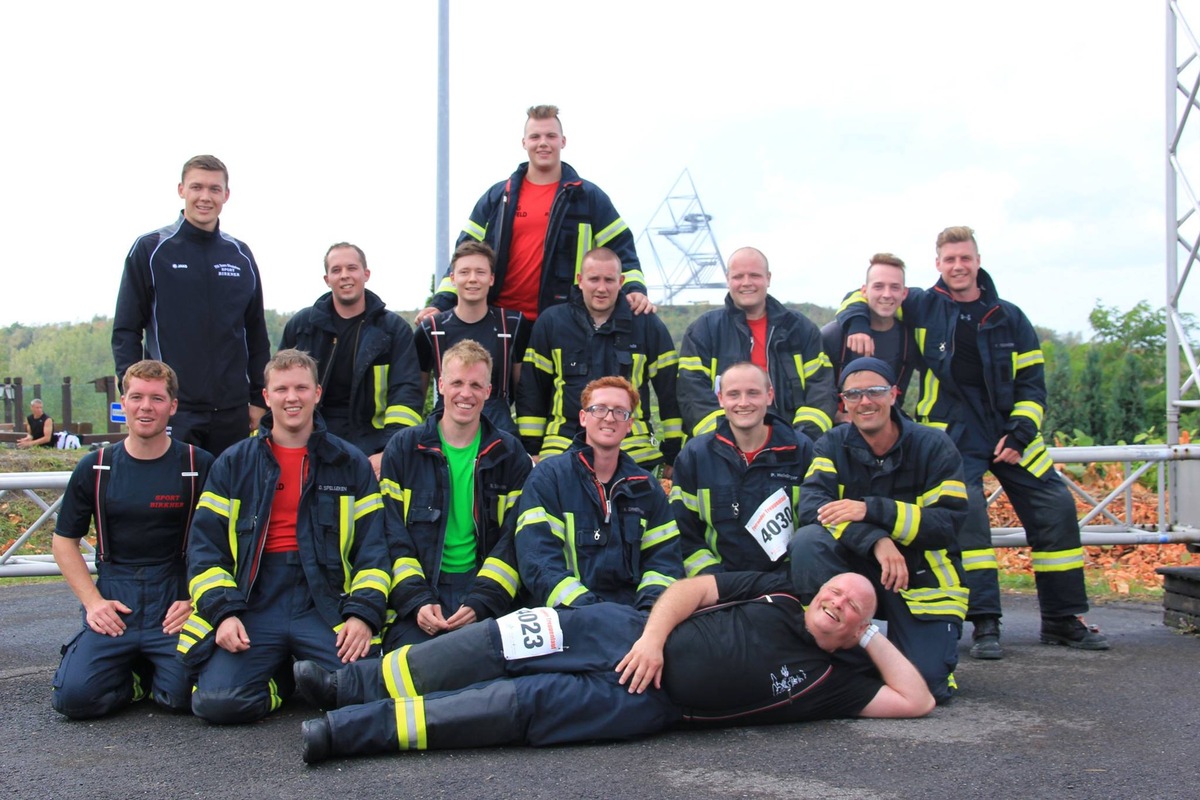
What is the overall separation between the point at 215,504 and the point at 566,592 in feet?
5.26

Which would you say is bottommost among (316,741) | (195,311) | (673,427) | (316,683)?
(316,741)

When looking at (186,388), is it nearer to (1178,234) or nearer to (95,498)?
(95,498)

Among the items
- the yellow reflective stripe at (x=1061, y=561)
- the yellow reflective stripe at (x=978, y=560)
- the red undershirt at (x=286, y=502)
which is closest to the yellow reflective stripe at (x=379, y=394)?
the red undershirt at (x=286, y=502)

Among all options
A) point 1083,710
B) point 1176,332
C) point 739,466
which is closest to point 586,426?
point 739,466

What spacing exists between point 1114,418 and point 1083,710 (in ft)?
48.2

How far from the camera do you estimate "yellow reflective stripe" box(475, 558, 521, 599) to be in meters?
4.67

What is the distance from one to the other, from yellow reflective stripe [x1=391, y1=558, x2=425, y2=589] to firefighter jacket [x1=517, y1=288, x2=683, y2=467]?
1182 millimetres

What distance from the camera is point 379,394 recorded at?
5824mm

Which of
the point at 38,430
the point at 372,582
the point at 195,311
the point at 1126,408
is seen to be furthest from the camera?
the point at 1126,408

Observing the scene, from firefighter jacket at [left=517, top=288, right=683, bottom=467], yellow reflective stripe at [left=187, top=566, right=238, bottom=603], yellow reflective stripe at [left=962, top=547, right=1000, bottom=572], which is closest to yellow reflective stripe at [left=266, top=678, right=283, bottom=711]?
yellow reflective stripe at [left=187, top=566, right=238, bottom=603]

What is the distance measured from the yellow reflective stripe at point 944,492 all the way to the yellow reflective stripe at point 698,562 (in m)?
1.03

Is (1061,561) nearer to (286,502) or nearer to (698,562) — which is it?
(698,562)

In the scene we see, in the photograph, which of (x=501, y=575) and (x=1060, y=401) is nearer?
(x=501, y=575)

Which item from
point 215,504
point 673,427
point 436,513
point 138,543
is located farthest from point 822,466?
point 138,543
